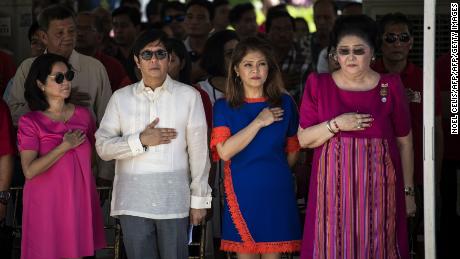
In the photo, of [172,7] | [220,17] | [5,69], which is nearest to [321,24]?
[220,17]

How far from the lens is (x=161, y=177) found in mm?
5711

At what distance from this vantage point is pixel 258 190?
5812mm

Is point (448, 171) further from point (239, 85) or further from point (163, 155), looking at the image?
point (163, 155)

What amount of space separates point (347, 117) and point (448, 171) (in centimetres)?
209

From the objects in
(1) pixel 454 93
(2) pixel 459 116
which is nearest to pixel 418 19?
(2) pixel 459 116

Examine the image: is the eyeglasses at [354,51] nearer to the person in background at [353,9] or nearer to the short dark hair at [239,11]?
the person in background at [353,9]

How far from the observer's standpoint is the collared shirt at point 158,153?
570 centimetres

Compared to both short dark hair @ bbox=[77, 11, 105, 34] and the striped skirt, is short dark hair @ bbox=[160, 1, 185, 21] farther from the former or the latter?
the striped skirt

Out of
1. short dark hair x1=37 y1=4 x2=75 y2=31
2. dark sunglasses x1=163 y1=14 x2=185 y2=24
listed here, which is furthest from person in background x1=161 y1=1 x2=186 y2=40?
short dark hair x1=37 y1=4 x2=75 y2=31

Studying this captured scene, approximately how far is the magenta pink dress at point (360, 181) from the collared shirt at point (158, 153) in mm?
709

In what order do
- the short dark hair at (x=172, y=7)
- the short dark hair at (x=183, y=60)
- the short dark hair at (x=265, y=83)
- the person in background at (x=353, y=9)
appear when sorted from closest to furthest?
1. the short dark hair at (x=265, y=83)
2. the short dark hair at (x=183, y=60)
3. the person in background at (x=353, y=9)
4. the short dark hair at (x=172, y=7)

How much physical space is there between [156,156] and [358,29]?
4.65 ft

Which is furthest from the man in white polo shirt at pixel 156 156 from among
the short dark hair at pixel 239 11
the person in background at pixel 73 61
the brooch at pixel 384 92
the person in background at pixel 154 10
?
the person in background at pixel 154 10

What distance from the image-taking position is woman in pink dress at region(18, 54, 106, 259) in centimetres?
600
